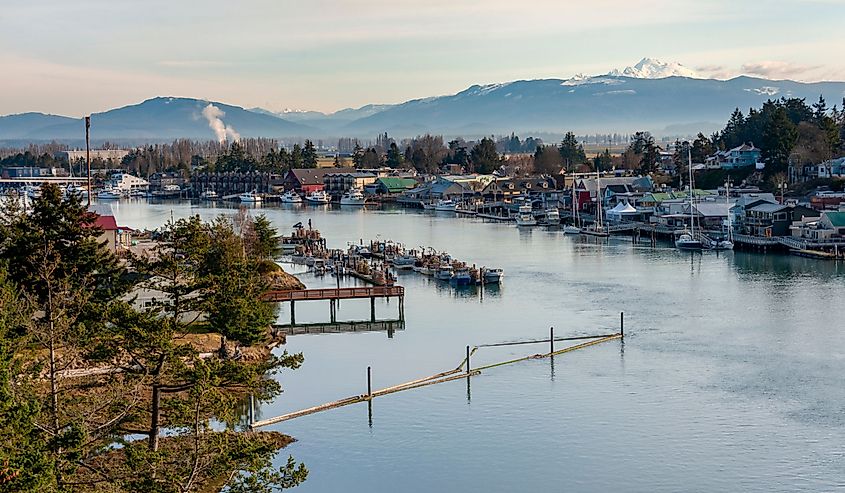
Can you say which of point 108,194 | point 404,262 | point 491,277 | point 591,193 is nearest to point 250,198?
Result: point 108,194

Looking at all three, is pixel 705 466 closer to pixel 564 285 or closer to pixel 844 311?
pixel 844 311

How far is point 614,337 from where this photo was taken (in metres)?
13.1

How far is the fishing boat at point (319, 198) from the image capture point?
42531mm

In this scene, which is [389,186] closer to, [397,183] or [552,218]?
[397,183]

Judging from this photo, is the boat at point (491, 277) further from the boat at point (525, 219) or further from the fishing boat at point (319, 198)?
the fishing boat at point (319, 198)

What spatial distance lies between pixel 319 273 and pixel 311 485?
11.6m

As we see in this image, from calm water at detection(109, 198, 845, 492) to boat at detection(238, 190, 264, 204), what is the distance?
26331mm

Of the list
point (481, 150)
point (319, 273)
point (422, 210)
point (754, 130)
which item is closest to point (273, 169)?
point (481, 150)

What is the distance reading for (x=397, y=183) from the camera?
143 ft


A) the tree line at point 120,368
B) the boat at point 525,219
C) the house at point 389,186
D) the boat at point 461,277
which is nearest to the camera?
the tree line at point 120,368

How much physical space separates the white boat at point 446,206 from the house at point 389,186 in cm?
552

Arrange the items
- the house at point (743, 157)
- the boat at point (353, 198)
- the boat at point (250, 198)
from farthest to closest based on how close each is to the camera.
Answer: the boat at point (250, 198) < the boat at point (353, 198) < the house at point (743, 157)

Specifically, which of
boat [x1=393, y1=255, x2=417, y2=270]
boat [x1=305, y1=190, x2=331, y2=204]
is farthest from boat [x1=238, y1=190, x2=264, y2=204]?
boat [x1=393, y1=255, x2=417, y2=270]

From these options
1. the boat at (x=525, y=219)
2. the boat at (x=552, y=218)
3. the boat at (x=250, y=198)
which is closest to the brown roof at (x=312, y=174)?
the boat at (x=250, y=198)
